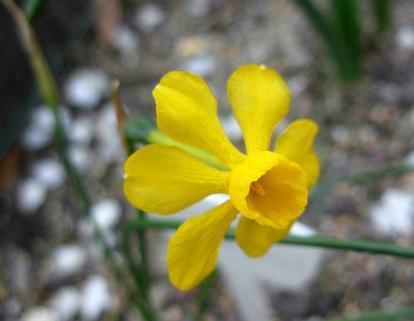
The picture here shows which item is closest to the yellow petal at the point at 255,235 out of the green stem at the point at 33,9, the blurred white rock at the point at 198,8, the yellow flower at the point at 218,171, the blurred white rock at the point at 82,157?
the yellow flower at the point at 218,171

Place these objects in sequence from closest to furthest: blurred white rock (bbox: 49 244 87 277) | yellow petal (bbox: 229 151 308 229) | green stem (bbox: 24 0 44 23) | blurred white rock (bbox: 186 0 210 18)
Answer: yellow petal (bbox: 229 151 308 229) → green stem (bbox: 24 0 44 23) → blurred white rock (bbox: 49 244 87 277) → blurred white rock (bbox: 186 0 210 18)

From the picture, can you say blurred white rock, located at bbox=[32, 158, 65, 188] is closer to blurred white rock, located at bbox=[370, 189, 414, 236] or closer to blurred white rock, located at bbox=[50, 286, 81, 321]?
blurred white rock, located at bbox=[50, 286, 81, 321]

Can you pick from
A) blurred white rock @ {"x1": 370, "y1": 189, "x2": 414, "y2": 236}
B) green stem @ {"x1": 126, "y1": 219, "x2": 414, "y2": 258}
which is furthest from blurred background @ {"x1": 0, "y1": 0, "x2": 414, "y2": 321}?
green stem @ {"x1": 126, "y1": 219, "x2": 414, "y2": 258}

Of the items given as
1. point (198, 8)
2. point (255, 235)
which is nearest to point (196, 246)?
point (255, 235)

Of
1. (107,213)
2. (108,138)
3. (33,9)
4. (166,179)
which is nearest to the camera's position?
(166,179)

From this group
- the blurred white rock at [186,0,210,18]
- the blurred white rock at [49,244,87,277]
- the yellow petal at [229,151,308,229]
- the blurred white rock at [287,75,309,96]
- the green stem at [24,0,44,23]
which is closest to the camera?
the yellow petal at [229,151,308,229]

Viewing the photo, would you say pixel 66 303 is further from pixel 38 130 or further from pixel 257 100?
pixel 257 100

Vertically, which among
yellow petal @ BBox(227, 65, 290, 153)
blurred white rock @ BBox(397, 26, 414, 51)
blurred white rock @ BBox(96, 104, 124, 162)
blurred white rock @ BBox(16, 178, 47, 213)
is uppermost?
yellow petal @ BBox(227, 65, 290, 153)
